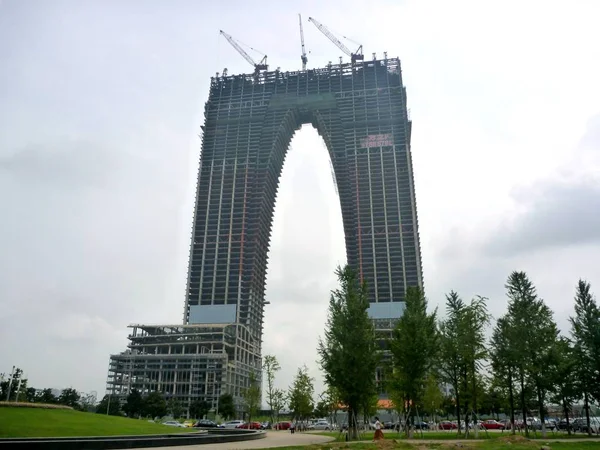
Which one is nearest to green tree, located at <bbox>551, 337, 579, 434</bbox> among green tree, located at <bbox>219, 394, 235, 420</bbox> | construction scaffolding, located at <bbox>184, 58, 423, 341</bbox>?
green tree, located at <bbox>219, 394, 235, 420</bbox>

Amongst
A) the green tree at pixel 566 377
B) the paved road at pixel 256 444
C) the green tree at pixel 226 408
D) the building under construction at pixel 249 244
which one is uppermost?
the building under construction at pixel 249 244

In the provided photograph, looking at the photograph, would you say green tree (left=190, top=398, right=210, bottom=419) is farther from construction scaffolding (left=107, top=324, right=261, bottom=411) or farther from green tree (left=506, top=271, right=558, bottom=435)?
green tree (left=506, top=271, right=558, bottom=435)

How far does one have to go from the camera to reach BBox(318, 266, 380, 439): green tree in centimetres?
3844

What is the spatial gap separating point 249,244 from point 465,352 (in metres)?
144

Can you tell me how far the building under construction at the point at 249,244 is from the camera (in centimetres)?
15225

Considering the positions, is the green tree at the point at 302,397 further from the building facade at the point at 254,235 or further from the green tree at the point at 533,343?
the building facade at the point at 254,235

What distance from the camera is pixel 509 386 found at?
156ft

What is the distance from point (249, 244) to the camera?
609ft

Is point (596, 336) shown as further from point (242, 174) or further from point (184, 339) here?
point (242, 174)

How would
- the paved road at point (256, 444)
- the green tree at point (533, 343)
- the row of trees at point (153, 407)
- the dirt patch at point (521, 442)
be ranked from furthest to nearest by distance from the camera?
the row of trees at point (153, 407), the green tree at point (533, 343), the dirt patch at point (521, 442), the paved road at point (256, 444)

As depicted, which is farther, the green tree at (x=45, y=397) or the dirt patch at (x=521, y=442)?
the green tree at (x=45, y=397)

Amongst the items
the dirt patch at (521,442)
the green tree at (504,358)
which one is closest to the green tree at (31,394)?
the green tree at (504,358)

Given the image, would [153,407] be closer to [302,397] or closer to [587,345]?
[302,397]

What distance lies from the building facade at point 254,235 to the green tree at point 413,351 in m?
109
